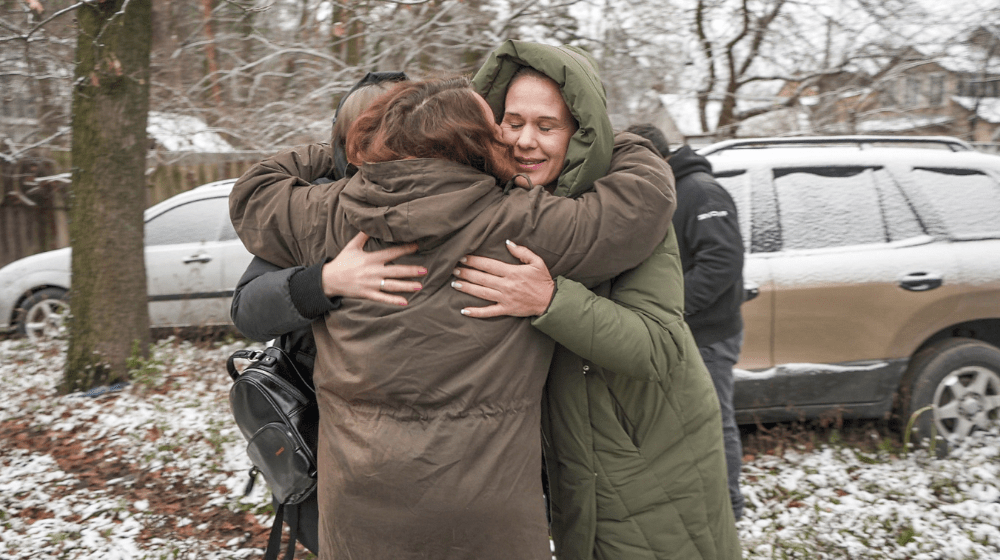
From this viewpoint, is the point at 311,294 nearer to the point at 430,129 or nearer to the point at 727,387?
the point at 430,129

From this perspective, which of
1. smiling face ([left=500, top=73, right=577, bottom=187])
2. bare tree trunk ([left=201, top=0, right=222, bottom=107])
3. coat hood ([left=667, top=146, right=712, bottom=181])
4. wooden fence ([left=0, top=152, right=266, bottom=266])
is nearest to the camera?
smiling face ([left=500, top=73, right=577, bottom=187])

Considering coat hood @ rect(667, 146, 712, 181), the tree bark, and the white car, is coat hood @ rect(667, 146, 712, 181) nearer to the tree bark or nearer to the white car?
the tree bark

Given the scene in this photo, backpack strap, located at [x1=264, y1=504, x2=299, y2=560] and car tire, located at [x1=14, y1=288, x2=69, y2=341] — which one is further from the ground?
backpack strap, located at [x1=264, y1=504, x2=299, y2=560]

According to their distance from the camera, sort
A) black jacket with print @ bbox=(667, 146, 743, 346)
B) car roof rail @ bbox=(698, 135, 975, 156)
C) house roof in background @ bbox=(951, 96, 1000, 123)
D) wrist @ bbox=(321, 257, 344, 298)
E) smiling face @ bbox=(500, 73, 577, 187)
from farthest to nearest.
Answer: house roof in background @ bbox=(951, 96, 1000, 123), car roof rail @ bbox=(698, 135, 975, 156), black jacket with print @ bbox=(667, 146, 743, 346), smiling face @ bbox=(500, 73, 577, 187), wrist @ bbox=(321, 257, 344, 298)

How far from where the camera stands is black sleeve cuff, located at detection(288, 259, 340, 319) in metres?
1.53

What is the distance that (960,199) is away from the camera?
4.14 metres

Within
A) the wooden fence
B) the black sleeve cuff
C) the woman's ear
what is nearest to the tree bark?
the wooden fence

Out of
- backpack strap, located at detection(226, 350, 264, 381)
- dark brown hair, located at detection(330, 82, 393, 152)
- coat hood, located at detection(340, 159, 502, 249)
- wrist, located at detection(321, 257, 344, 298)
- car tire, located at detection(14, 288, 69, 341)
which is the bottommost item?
car tire, located at detection(14, 288, 69, 341)

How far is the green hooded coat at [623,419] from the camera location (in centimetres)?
163

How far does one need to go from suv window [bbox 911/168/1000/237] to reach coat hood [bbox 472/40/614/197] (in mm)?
3268

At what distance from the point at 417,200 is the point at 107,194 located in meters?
4.80

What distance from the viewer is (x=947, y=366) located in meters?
4.02

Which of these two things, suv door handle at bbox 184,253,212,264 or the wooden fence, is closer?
suv door handle at bbox 184,253,212,264

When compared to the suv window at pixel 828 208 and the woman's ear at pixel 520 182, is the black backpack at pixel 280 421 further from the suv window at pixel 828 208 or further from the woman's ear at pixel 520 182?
the suv window at pixel 828 208
